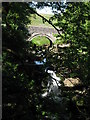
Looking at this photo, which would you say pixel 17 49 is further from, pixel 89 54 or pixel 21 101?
pixel 89 54

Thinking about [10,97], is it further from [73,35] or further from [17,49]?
[73,35]

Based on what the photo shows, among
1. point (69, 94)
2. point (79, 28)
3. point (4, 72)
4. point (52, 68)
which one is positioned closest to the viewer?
point (4, 72)

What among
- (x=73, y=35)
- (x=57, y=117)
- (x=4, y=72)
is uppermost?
(x=73, y=35)

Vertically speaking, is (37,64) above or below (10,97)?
above

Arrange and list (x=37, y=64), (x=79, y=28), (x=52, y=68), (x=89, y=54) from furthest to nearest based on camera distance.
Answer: (x=79, y=28) → (x=89, y=54) → (x=52, y=68) → (x=37, y=64)

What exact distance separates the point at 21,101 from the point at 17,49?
2.91 ft

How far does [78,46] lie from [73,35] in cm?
58

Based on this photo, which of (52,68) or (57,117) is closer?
(57,117)

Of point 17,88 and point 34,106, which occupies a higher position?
point 17,88

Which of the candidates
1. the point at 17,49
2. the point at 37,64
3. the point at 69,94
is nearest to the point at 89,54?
the point at 69,94

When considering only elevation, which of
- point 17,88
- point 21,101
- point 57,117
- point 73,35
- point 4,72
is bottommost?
point 57,117

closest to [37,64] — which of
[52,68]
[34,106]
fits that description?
[52,68]

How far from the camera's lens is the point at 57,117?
3.27 m

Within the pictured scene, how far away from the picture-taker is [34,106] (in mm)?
3336
